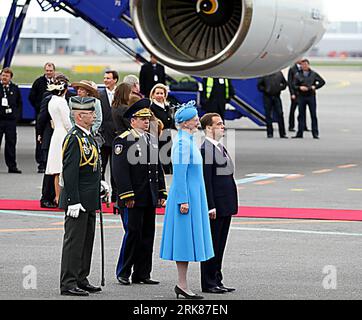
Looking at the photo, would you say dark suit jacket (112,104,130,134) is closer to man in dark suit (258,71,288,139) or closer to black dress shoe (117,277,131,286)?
black dress shoe (117,277,131,286)

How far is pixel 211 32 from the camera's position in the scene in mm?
13391

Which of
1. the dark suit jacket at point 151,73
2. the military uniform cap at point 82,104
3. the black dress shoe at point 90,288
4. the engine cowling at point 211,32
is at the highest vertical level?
the engine cowling at point 211,32

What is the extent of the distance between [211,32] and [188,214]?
17.2ft

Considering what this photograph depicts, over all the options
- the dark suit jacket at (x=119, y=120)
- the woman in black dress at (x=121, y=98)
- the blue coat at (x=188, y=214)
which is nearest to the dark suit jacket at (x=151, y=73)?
the dark suit jacket at (x=119, y=120)

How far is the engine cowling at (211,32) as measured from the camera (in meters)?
13.1

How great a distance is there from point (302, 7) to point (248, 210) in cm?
A: 278

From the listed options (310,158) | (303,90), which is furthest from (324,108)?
(310,158)

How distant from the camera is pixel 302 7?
1384 centimetres

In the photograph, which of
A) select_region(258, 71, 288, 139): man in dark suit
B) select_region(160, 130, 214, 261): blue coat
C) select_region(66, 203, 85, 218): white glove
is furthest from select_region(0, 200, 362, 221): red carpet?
select_region(258, 71, 288, 139): man in dark suit

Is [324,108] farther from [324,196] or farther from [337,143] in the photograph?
[324,196]

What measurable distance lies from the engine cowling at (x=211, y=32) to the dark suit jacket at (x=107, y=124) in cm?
90

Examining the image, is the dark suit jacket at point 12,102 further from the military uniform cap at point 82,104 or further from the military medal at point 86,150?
the military medal at point 86,150

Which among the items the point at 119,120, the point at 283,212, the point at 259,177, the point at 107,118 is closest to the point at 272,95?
the point at 259,177

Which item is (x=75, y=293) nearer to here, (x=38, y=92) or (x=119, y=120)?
(x=119, y=120)
